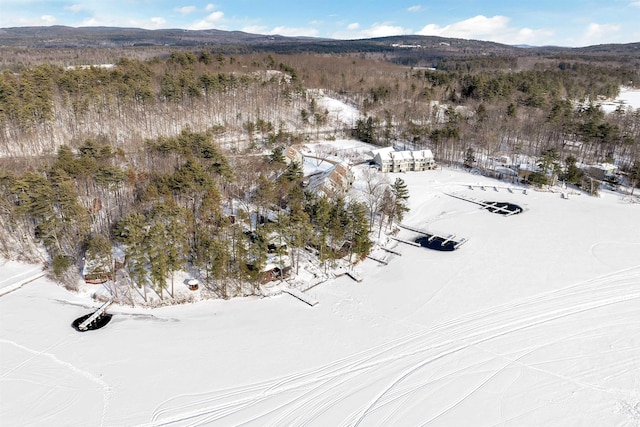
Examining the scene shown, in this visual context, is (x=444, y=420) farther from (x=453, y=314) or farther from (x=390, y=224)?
(x=390, y=224)

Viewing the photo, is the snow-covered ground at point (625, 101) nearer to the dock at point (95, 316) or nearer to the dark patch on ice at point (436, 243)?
the dark patch on ice at point (436, 243)

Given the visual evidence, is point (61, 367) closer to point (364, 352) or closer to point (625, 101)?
point (364, 352)

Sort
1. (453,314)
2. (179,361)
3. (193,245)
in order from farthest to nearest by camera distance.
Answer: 1. (193,245)
2. (453,314)
3. (179,361)

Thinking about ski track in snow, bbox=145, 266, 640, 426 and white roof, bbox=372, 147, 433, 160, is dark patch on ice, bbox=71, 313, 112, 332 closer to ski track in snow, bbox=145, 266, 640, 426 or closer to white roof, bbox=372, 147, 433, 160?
ski track in snow, bbox=145, 266, 640, 426

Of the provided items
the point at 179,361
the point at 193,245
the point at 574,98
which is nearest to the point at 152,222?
the point at 193,245

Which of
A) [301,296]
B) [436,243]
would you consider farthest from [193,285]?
[436,243]

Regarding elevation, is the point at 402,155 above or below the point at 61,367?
above

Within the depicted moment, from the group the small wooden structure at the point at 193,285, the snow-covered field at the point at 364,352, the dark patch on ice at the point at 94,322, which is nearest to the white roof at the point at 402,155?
the snow-covered field at the point at 364,352
